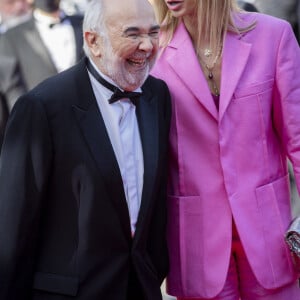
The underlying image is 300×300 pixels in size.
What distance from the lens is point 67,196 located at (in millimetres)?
3352

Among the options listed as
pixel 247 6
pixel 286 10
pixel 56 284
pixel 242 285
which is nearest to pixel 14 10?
pixel 247 6

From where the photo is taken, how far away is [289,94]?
3.77m

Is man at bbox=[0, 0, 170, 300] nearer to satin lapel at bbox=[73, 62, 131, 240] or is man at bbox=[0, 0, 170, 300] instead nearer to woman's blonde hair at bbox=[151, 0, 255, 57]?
satin lapel at bbox=[73, 62, 131, 240]

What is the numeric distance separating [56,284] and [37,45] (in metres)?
3.60

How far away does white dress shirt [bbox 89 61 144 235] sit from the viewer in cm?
340

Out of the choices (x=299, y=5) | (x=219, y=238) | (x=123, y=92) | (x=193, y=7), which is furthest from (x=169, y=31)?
(x=299, y=5)

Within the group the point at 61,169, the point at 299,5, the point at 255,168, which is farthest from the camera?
the point at 299,5

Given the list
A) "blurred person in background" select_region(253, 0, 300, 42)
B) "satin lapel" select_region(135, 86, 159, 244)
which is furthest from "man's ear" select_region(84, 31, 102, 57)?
"blurred person in background" select_region(253, 0, 300, 42)

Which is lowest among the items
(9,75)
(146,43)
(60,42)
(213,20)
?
(60,42)

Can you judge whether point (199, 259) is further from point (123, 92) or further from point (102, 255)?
point (123, 92)

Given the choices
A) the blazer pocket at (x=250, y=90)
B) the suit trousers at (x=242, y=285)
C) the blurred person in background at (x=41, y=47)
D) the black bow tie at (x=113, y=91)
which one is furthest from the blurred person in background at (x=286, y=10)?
the black bow tie at (x=113, y=91)

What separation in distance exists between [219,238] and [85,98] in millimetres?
819

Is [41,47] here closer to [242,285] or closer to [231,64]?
[231,64]

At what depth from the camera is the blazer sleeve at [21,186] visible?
10.8ft
